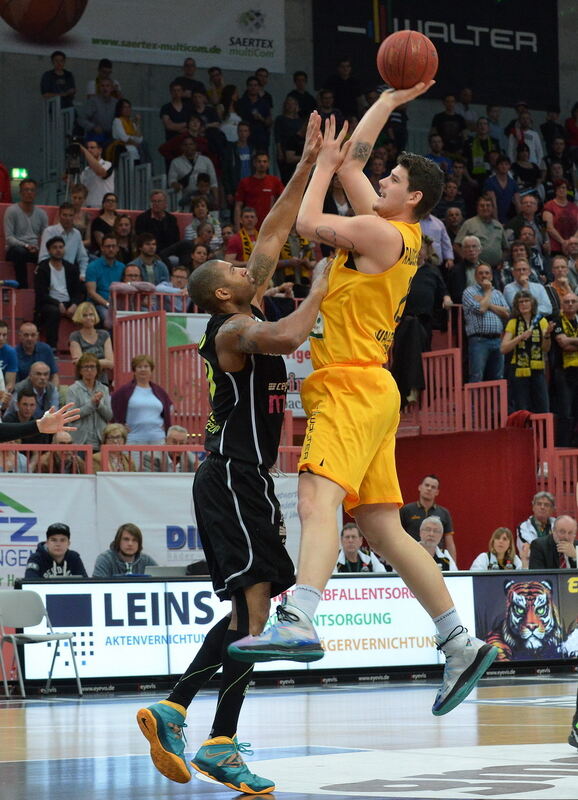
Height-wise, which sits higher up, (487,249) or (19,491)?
(487,249)

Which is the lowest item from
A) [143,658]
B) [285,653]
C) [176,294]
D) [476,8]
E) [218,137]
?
[143,658]

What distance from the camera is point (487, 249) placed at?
21500 mm

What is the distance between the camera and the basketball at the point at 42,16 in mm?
22850

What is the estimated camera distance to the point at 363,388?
661 centimetres

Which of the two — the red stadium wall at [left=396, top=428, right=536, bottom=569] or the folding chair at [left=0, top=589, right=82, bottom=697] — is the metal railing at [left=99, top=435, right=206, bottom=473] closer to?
the folding chair at [left=0, top=589, right=82, bottom=697]

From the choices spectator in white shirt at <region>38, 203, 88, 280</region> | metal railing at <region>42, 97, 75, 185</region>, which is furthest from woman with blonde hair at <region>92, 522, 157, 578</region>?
metal railing at <region>42, 97, 75, 185</region>

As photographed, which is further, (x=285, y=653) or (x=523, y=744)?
(x=523, y=744)

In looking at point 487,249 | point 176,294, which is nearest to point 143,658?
point 176,294

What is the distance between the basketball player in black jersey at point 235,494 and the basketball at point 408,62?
0.75 meters

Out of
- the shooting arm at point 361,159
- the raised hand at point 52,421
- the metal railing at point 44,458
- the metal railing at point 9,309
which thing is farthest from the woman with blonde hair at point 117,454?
the shooting arm at point 361,159

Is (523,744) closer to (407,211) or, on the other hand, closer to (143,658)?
(407,211)

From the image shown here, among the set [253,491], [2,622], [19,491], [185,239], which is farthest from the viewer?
[185,239]

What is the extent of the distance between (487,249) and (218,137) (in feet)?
14.8

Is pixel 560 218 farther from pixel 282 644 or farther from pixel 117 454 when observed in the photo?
pixel 282 644
